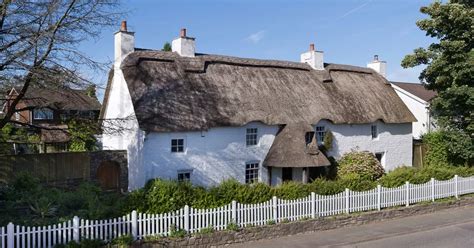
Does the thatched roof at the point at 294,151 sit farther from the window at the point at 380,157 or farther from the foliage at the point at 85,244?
the foliage at the point at 85,244

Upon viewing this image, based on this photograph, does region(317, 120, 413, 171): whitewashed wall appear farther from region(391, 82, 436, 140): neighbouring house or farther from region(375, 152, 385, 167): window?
region(391, 82, 436, 140): neighbouring house

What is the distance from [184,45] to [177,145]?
578 centimetres

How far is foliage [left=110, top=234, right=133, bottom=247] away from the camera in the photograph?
12.0m

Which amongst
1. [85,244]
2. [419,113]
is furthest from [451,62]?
[85,244]

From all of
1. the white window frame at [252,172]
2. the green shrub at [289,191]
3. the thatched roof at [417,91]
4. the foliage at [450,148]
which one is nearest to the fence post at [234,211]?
the green shrub at [289,191]

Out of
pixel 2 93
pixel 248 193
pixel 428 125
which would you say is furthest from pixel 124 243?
pixel 428 125

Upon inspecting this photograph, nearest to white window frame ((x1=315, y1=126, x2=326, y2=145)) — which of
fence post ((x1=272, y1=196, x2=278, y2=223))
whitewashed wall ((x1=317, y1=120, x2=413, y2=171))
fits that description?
whitewashed wall ((x1=317, y1=120, x2=413, y2=171))

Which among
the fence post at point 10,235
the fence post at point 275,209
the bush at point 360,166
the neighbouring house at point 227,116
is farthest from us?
the bush at point 360,166

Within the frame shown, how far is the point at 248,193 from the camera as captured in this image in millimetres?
15352

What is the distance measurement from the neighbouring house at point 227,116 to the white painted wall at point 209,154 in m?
0.04

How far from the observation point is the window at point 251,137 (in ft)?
73.3

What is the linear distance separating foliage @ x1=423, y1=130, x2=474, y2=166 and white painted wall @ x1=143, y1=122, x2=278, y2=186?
968 centimetres

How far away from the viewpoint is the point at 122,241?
12.0 m

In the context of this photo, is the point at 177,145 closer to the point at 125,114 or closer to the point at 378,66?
the point at 125,114
